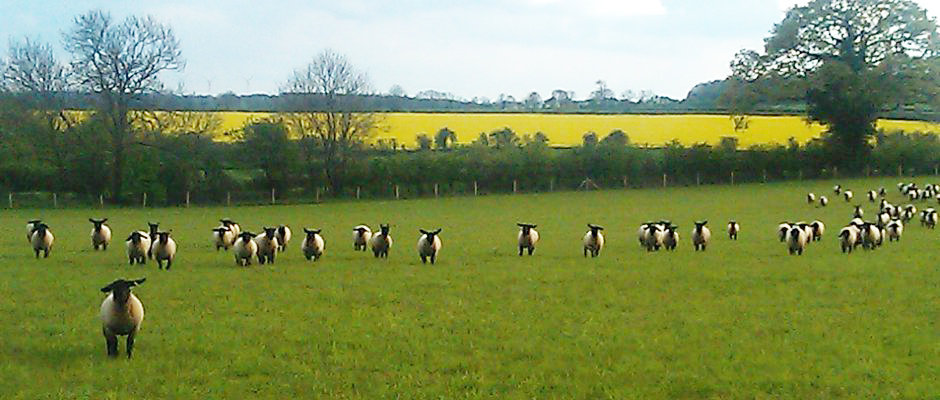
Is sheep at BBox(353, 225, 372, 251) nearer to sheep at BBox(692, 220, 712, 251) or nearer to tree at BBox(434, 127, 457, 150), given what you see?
sheep at BBox(692, 220, 712, 251)

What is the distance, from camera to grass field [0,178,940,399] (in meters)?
10.9

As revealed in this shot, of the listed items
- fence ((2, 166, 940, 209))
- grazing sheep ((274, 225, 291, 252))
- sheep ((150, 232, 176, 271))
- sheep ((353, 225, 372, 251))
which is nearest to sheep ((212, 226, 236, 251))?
grazing sheep ((274, 225, 291, 252))

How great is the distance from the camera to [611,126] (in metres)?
88.2

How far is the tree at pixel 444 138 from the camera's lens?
3041 inches

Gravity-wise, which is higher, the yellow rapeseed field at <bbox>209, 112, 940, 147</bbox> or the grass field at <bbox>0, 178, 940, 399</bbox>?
the yellow rapeseed field at <bbox>209, 112, 940, 147</bbox>

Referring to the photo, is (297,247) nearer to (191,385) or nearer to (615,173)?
(191,385)

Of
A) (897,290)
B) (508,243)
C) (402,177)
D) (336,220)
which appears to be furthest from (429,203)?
(897,290)

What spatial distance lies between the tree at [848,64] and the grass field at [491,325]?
38.7m

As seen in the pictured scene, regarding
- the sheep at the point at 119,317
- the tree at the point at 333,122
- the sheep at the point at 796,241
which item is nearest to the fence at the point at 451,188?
the tree at the point at 333,122

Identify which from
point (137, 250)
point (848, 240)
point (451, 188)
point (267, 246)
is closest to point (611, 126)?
point (451, 188)

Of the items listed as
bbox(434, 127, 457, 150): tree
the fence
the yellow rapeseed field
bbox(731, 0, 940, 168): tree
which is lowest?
the fence

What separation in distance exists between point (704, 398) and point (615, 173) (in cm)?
5843

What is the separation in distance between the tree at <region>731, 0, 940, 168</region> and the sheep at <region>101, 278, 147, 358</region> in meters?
58.1

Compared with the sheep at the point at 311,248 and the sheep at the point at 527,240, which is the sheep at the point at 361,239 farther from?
the sheep at the point at 527,240
